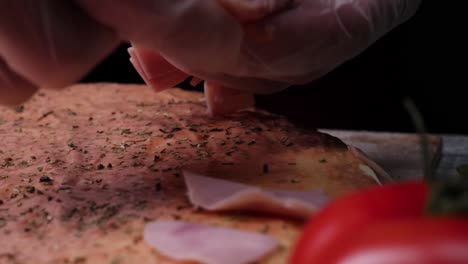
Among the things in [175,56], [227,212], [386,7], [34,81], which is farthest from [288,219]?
[386,7]

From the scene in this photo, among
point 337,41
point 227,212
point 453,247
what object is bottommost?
point 453,247

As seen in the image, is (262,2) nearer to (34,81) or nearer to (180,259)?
(34,81)

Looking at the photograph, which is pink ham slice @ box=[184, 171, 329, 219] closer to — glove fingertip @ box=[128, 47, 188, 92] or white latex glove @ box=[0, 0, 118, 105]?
white latex glove @ box=[0, 0, 118, 105]

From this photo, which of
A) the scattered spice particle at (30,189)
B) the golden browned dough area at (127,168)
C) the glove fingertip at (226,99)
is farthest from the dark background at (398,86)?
the scattered spice particle at (30,189)

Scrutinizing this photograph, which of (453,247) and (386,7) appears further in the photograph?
(386,7)

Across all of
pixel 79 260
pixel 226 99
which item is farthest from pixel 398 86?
pixel 79 260

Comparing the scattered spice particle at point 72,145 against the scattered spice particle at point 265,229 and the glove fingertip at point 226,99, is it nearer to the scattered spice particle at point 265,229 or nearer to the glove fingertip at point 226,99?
the glove fingertip at point 226,99
